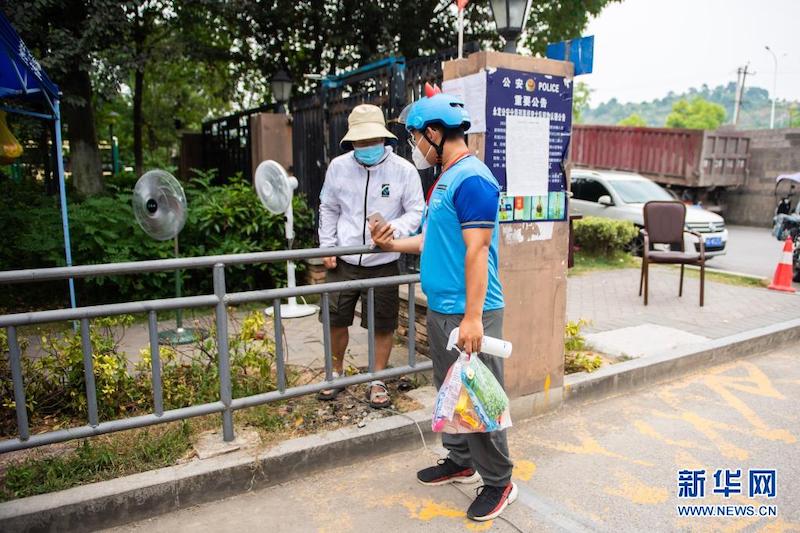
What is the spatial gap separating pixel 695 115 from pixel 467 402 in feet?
353

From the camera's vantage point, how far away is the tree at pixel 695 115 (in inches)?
3674

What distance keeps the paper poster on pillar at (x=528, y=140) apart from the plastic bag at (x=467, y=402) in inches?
53.9

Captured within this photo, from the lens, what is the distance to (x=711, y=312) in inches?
269

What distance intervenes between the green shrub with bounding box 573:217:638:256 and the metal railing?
7510 mm

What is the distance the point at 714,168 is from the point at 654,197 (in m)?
7.92

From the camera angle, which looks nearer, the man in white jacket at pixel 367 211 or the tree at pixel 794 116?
the man in white jacket at pixel 367 211

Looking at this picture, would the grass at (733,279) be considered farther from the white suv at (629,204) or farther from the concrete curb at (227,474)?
the concrete curb at (227,474)

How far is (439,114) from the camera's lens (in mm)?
2723

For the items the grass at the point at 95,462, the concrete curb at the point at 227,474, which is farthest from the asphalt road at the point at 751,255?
the grass at the point at 95,462

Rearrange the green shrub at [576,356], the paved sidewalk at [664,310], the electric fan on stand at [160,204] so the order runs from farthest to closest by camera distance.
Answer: the paved sidewalk at [664,310] < the electric fan on stand at [160,204] < the green shrub at [576,356]

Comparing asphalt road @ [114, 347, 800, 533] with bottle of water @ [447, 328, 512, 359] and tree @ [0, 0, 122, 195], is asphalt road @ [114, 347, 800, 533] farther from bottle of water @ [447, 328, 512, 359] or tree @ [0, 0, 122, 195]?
tree @ [0, 0, 122, 195]

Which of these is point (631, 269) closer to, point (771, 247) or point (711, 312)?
point (711, 312)

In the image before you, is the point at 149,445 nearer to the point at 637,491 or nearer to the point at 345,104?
the point at 637,491

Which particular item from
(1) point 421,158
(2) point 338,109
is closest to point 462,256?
(1) point 421,158
